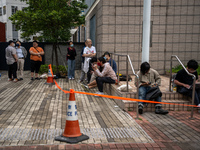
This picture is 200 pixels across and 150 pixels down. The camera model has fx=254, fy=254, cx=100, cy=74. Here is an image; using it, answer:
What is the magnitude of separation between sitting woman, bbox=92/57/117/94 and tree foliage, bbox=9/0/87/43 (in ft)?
15.1

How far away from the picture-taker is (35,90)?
376 inches

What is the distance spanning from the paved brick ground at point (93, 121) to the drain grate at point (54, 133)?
117 mm

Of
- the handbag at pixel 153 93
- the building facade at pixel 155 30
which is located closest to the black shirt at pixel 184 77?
the handbag at pixel 153 93

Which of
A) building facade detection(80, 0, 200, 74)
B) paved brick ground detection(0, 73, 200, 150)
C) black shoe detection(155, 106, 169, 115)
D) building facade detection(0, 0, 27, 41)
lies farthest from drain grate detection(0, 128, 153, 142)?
building facade detection(0, 0, 27, 41)

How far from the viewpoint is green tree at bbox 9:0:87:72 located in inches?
492

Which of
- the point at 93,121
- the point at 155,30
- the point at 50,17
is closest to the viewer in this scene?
Answer: the point at 93,121

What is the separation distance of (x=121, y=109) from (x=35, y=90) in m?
3.93

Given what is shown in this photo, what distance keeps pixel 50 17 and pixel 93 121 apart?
26.6ft

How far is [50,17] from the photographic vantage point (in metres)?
12.5

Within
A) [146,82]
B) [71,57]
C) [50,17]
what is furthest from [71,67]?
[146,82]

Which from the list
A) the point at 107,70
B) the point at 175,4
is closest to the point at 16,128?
the point at 107,70

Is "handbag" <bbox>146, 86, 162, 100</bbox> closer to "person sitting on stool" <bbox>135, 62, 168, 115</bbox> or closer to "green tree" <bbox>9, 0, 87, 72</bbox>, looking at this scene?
"person sitting on stool" <bbox>135, 62, 168, 115</bbox>

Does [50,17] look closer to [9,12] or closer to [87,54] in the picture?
[87,54]

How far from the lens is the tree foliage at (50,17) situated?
12.5 meters
